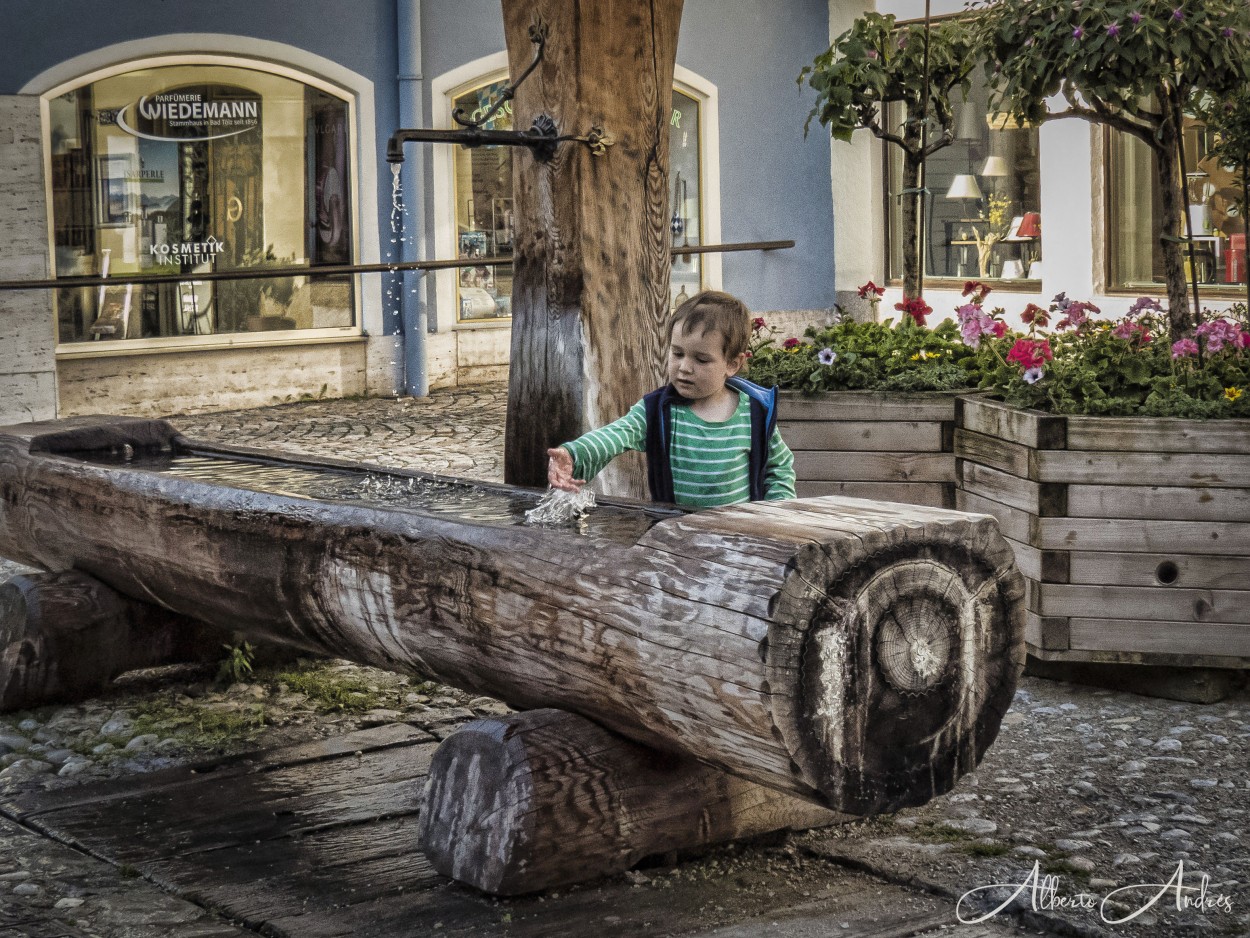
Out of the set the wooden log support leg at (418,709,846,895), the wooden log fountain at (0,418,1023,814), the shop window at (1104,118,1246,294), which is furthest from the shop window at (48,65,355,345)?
the wooden log support leg at (418,709,846,895)

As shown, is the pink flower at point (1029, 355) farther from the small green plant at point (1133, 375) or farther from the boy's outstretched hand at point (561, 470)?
the boy's outstretched hand at point (561, 470)

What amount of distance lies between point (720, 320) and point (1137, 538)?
A: 1.59m

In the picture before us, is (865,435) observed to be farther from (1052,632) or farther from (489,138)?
(489,138)

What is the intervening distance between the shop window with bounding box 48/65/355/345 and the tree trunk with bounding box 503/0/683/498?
23.2ft

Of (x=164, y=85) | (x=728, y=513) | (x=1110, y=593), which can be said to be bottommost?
(x=1110, y=593)

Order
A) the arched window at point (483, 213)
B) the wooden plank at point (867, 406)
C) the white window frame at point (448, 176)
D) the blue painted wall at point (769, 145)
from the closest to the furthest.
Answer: the wooden plank at point (867, 406), the white window frame at point (448, 176), the arched window at point (483, 213), the blue painted wall at point (769, 145)

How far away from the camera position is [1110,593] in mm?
4707

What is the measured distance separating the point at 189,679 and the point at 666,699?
2581 mm

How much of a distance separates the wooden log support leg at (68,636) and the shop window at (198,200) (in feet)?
22.5

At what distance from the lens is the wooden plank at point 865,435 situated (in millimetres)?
5355

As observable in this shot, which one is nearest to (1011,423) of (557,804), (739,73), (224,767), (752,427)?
(752,427)

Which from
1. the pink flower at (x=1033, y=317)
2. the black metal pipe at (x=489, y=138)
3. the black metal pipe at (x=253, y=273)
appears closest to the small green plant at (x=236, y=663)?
the black metal pipe at (x=489, y=138)

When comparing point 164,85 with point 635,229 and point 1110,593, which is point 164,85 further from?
point 1110,593

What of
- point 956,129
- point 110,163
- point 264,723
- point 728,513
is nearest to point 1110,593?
point 728,513
